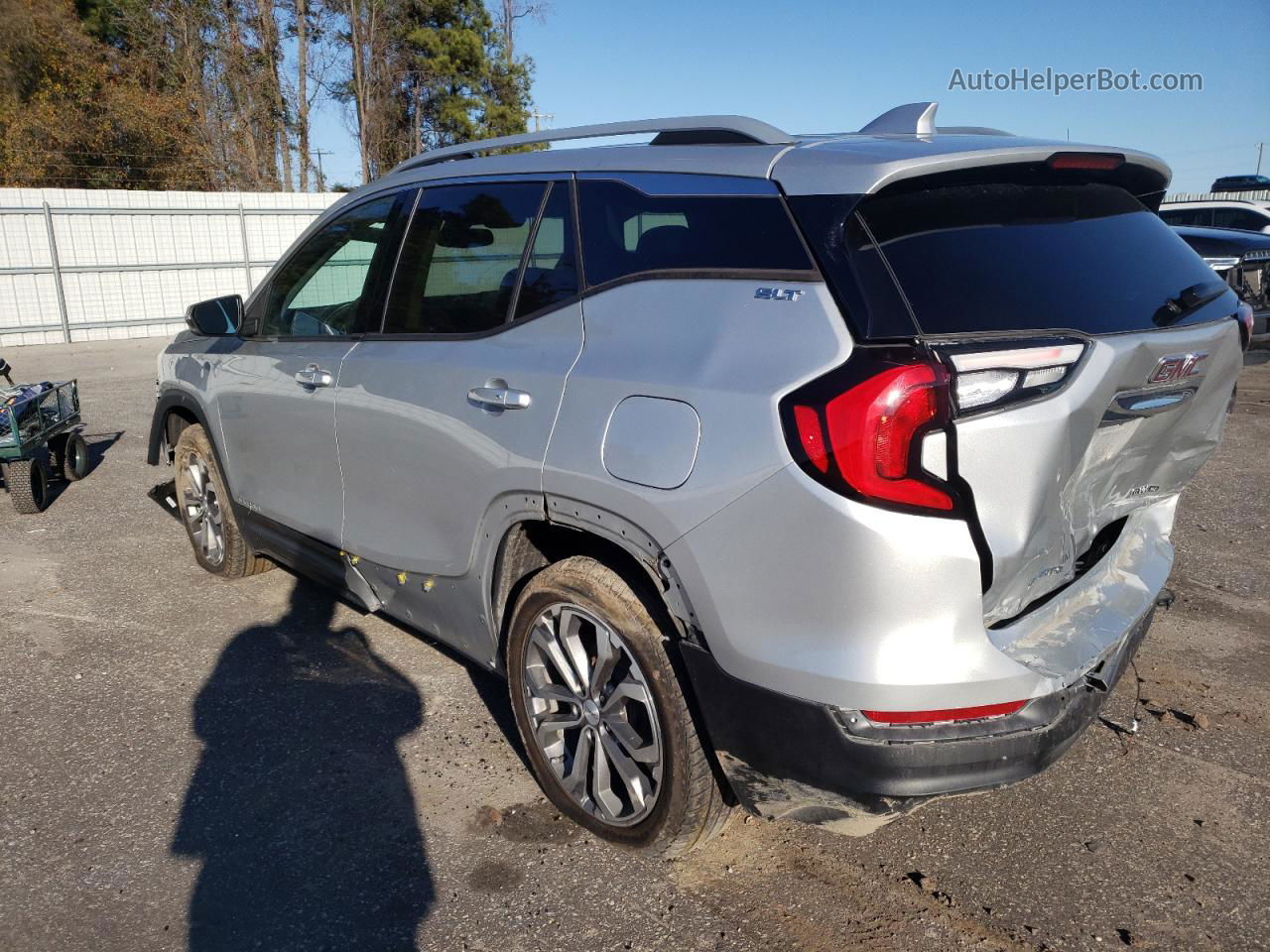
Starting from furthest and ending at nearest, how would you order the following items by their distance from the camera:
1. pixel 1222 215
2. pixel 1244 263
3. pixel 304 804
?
pixel 1222 215 < pixel 1244 263 < pixel 304 804

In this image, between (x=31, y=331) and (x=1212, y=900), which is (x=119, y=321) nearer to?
(x=31, y=331)

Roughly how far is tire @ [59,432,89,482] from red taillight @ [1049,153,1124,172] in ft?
23.3

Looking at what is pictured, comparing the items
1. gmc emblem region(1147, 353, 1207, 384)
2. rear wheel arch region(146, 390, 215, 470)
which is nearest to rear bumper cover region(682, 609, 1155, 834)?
gmc emblem region(1147, 353, 1207, 384)

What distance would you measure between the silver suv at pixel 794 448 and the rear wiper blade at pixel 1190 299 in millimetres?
13

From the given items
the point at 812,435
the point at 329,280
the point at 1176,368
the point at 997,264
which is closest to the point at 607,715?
the point at 812,435

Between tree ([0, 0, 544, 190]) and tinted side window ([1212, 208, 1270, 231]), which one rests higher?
tree ([0, 0, 544, 190])

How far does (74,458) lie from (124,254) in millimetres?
12806

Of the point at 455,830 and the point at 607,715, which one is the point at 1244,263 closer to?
the point at 607,715

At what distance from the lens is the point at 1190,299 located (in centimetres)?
264

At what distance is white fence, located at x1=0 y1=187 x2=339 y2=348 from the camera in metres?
17.1

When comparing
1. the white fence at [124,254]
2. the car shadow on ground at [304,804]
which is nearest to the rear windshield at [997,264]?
the car shadow on ground at [304,804]

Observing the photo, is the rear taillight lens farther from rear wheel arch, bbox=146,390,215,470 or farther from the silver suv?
rear wheel arch, bbox=146,390,215,470

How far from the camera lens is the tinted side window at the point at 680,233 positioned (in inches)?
95.0

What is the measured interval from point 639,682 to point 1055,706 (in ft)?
3.39
